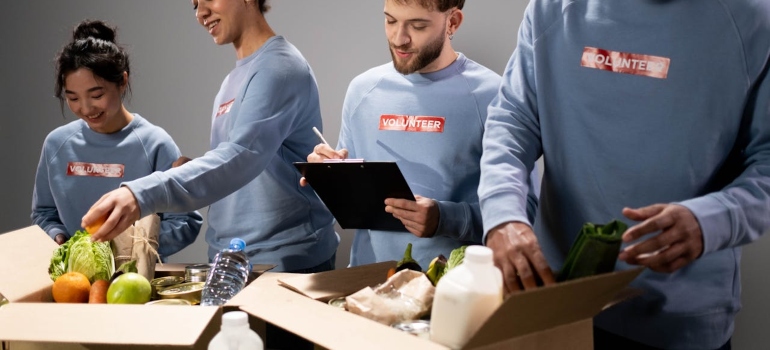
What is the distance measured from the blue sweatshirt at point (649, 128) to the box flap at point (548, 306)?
18cm

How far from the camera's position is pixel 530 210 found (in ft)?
5.93

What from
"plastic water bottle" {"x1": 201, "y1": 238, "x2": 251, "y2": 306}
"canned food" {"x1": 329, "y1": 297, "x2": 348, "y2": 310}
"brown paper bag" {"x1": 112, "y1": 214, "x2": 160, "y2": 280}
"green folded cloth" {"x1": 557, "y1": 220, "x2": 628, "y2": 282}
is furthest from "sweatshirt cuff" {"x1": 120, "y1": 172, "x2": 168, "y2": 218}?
"green folded cloth" {"x1": 557, "y1": 220, "x2": 628, "y2": 282}

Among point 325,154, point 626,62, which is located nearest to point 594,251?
point 626,62

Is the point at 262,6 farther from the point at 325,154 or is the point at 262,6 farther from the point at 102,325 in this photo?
the point at 102,325

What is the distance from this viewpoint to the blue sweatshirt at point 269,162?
195 cm

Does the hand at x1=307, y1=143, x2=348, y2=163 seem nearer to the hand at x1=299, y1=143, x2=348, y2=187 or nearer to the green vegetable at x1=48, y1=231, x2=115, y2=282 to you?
the hand at x1=299, y1=143, x2=348, y2=187

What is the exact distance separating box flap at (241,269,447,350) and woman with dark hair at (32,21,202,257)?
1096 millimetres

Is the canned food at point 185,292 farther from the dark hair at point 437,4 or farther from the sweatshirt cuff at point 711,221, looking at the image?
the sweatshirt cuff at point 711,221

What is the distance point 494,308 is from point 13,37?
325 centimetres

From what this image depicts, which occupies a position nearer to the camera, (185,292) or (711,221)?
(711,221)

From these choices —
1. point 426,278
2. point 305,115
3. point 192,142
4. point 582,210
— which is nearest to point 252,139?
point 305,115

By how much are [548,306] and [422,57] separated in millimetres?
1099

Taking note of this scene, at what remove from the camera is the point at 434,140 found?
6.56ft

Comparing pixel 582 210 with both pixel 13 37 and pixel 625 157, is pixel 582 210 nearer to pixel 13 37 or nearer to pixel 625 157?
pixel 625 157
